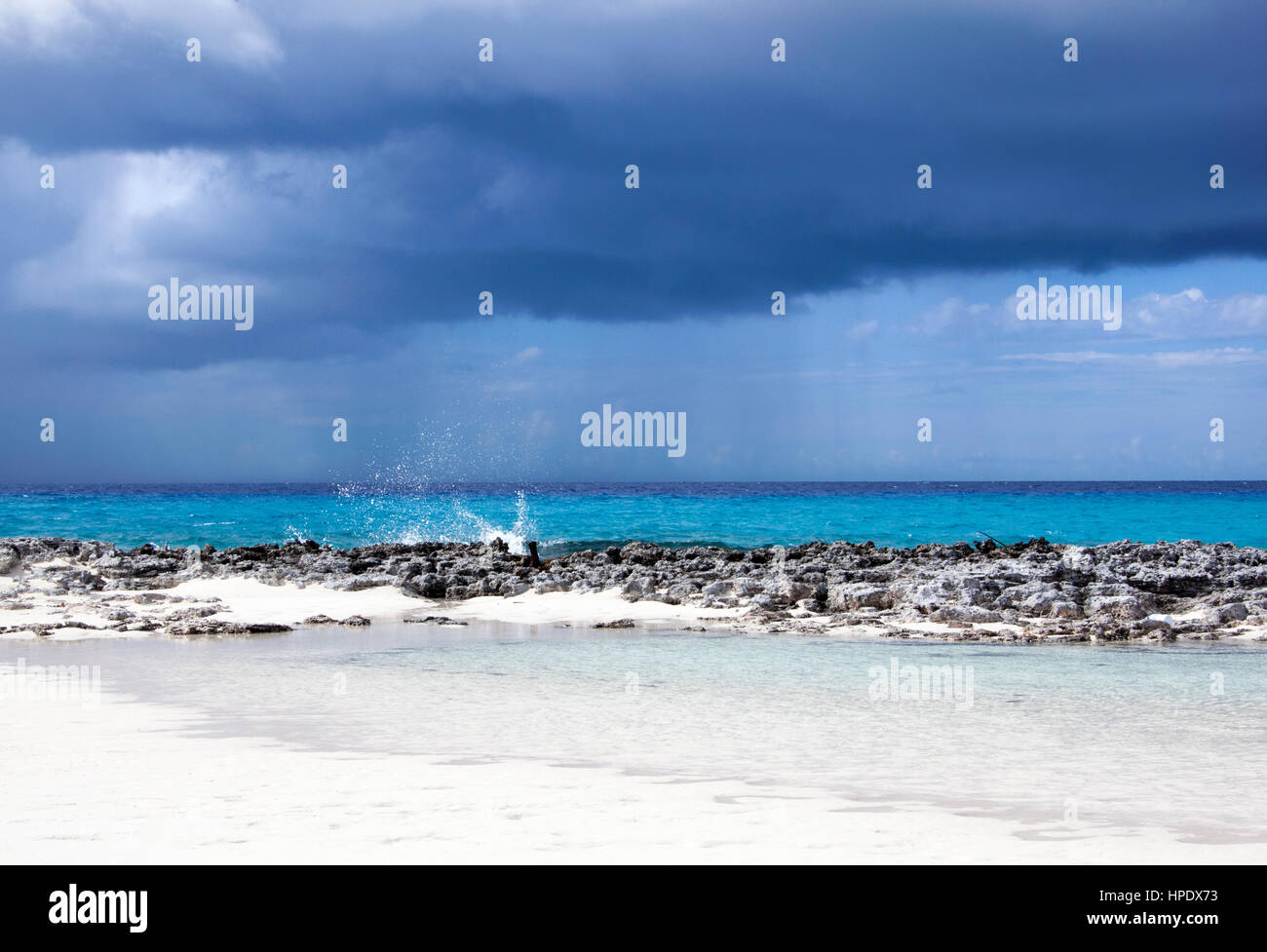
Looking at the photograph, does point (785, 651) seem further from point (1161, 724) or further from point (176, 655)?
point (176, 655)

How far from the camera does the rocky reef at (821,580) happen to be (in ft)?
50.9

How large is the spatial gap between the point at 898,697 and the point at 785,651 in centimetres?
346

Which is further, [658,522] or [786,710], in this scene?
[658,522]

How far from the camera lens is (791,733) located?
8273 mm

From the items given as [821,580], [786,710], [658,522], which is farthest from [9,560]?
[658,522]

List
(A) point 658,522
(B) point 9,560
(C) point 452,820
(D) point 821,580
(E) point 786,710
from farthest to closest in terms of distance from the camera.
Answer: (A) point 658,522 < (B) point 9,560 < (D) point 821,580 < (E) point 786,710 < (C) point 452,820

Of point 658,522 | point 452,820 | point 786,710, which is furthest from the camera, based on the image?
point 658,522

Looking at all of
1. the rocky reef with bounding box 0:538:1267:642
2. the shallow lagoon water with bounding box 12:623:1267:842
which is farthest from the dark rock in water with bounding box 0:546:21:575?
the shallow lagoon water with bounding box 12:623:1267:842

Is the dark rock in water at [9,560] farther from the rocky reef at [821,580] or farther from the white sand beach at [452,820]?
the white sand beach at [452,820]

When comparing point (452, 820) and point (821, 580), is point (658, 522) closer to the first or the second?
point (821, 580)

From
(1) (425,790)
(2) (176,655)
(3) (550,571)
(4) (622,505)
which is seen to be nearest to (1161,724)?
(1) (425,790)

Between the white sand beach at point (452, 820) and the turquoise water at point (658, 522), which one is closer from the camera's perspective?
the white sand beach at point (452, 820)

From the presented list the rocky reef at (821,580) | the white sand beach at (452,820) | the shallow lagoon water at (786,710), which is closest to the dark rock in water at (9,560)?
the rocky reef at (821,580)

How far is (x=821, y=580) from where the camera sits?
1841 centimetres
